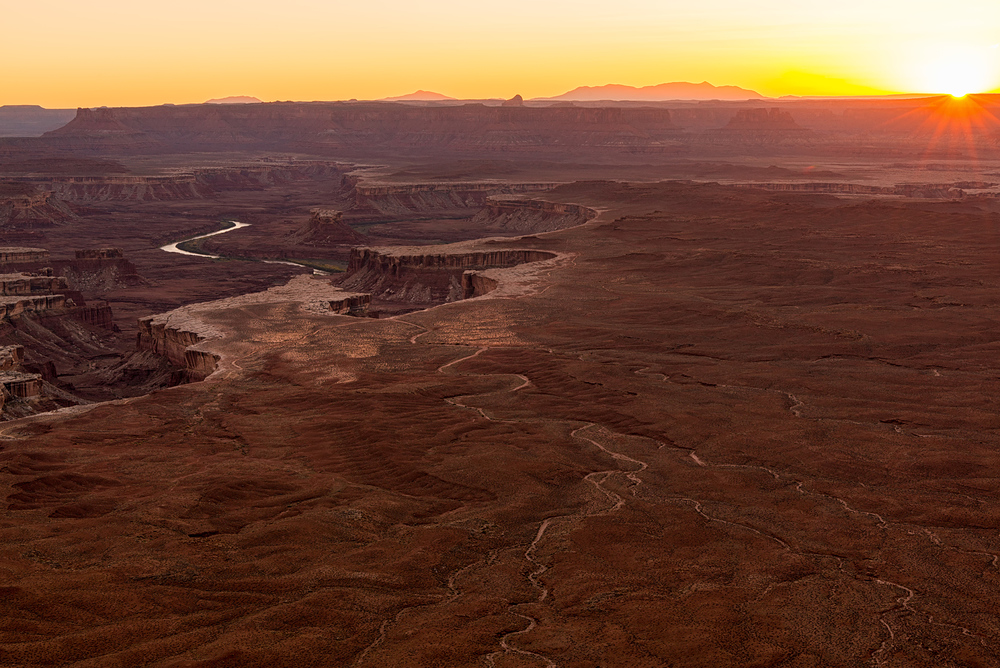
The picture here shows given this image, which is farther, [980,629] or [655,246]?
[655,246]

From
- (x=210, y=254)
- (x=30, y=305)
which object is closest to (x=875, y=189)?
(x=210, y=254)

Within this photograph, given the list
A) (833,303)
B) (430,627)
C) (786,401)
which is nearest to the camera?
(430,627)

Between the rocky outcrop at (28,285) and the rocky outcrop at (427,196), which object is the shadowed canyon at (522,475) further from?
the rocky outcrop at (427,196)

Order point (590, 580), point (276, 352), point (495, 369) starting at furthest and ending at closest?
point (276, 352) → point (495, 369) → point (590, 580)

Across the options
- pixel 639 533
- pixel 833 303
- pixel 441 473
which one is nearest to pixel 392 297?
pixel 833 303

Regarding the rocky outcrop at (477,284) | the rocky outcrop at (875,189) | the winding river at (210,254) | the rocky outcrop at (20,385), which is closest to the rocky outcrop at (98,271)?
the winding river at (210,254)

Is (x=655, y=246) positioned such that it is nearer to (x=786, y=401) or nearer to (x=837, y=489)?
(x=786, y=401)
